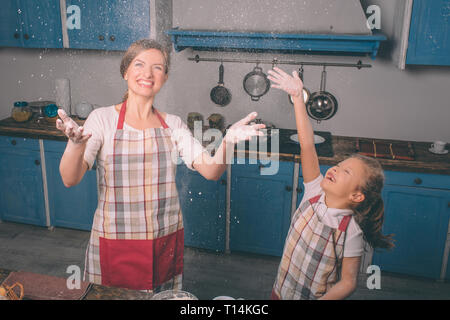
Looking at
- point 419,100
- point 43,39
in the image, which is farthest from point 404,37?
point 43,39

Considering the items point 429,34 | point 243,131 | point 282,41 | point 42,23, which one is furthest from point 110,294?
point 42,23

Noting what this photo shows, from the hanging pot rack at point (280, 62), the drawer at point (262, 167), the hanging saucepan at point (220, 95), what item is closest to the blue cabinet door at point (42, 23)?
the hanging pot rack at point (280, 62)

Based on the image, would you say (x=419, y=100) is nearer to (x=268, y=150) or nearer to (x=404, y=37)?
(x=404, y=37)

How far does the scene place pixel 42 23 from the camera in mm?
2668

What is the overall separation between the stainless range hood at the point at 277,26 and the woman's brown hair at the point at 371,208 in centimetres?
104

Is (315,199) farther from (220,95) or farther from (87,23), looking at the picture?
(87,23)

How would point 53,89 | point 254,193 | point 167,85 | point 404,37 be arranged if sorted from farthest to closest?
point 53,89
point 167,85
point 254,193
point 404,37

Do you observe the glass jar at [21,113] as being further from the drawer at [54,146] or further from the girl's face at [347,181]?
the girl's face at [347,181]

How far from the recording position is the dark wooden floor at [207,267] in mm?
2234

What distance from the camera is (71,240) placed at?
2699 mm

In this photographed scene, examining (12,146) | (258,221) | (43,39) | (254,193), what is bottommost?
(258,221)

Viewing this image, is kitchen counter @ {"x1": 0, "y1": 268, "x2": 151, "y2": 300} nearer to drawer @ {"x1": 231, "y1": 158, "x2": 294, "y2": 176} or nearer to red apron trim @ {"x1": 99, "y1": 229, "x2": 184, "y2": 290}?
red apron trim @ {"x1": 99, "y1": 229, "x2": 184, "y2": 290}

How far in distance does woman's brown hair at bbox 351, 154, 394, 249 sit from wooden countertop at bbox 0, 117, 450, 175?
928mm

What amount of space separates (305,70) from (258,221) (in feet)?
3.14
